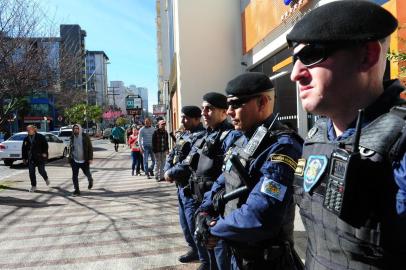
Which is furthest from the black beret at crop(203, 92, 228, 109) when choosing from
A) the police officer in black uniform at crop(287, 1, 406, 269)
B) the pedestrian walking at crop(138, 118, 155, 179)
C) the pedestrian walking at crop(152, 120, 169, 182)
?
the pedestrian walking at crop(138, 118, 155, 179)

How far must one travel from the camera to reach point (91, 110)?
60.0 metres

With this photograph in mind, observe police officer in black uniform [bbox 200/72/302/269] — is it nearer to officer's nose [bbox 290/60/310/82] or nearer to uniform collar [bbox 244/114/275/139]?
uniform collar [bbox 244/114/275/139]

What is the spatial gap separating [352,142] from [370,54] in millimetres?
289

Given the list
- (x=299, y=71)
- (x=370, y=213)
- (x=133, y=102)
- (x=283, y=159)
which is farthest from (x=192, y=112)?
(x=133, y=102)

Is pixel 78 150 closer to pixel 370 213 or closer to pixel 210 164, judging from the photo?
pixel 210 164

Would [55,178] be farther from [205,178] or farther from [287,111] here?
[205,178]

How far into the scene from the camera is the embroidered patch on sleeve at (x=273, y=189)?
2092 millimetres

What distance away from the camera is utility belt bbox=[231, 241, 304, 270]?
2264 mm

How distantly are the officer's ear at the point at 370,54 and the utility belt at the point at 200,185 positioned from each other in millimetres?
2584

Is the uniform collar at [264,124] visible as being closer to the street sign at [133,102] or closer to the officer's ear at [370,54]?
the officer's ear at [370,54]

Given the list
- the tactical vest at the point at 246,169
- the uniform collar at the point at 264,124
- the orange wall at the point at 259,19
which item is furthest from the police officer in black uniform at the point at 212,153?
the orange wall at the point at 259,19

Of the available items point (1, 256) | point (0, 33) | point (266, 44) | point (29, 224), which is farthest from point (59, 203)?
point (266, 44)

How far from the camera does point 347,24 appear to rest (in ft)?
4.18

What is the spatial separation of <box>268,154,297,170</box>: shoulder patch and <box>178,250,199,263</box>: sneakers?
3.05 metres
